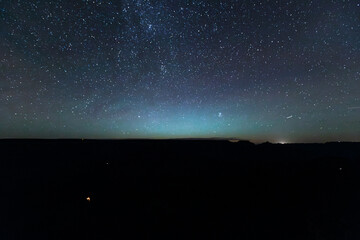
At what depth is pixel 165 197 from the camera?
19.0 metres

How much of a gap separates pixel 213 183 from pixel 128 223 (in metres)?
10.9

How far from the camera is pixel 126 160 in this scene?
2886cm

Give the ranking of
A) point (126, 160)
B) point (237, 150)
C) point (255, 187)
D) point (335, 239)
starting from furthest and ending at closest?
point (237, 150)
point (126, 160)
point (255, 187)
point (335, 239)

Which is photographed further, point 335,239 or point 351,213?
point 351,213

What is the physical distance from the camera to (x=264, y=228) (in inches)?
632

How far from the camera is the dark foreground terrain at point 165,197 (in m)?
15.0

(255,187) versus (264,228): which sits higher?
(255,187)

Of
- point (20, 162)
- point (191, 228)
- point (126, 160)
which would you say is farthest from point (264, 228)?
point (20, 162)

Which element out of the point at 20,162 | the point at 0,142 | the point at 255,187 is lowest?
the point at 255,187

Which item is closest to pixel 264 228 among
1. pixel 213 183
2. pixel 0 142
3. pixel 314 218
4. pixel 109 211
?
pixel 314 218

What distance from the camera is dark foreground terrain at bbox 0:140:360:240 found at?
15.0 meters

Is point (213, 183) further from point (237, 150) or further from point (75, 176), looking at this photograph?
point (237, 150)

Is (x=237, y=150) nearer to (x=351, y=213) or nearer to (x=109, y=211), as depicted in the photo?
(x=351, y=213)

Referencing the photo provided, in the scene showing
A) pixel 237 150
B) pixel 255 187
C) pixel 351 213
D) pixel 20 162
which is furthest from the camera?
pixel 237 150
